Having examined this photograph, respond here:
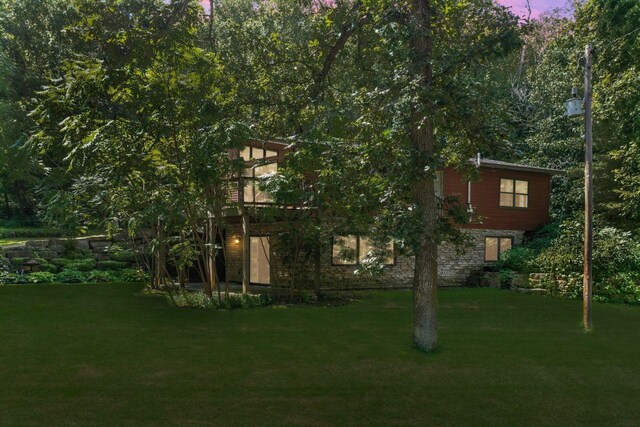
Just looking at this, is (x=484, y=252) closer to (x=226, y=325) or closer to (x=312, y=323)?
(x=312, y=323)

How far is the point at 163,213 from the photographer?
12.6m

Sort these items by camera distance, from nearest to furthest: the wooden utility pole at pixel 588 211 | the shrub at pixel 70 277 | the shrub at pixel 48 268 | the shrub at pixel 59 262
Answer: the wooden utility pole at pixel 588 211 → the shrub at pixel 70 277 → the shrub at pixel 48 268 → the shrub at pixel 59 262

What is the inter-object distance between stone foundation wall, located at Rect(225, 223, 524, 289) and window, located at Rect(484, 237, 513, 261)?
261mm

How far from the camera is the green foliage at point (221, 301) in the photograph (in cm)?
1472

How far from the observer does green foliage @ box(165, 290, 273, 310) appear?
14.7 m

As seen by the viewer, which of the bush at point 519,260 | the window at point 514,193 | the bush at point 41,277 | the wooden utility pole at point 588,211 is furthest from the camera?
the window at point 514,193

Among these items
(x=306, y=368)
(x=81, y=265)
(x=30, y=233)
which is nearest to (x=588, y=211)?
(x=306, y=368)

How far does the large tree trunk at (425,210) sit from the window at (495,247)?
14.2 meters

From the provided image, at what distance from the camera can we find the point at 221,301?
14859 millimetres

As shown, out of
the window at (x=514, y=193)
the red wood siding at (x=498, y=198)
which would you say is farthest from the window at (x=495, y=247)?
the window at (x=514, y=193)

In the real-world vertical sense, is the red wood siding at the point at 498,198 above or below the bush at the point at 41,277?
above

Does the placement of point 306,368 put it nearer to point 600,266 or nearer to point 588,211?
point 588,211

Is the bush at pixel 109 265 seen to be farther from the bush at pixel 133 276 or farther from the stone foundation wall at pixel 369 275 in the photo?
the stone foundation wall at pixel 369 275

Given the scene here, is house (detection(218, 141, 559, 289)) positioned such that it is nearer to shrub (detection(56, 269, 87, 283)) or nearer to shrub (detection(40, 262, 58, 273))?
shrub (detection(56, 269, 87, 283))
